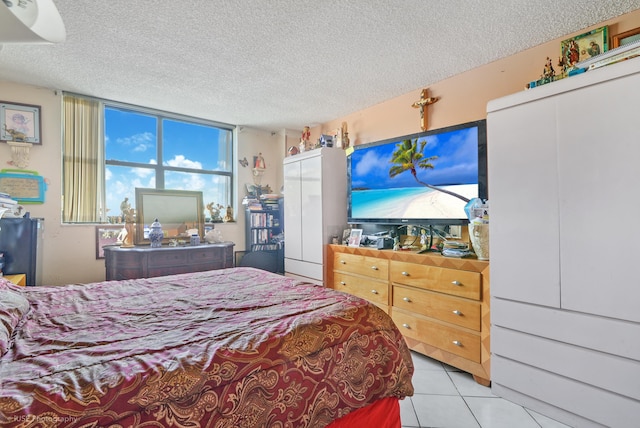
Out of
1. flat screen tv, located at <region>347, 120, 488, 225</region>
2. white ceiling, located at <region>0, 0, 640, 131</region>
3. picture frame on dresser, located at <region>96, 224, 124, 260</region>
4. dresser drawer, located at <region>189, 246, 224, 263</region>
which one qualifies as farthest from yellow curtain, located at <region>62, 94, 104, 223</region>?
flat screen tv, located at <region>347, 120, 488, 225</region>

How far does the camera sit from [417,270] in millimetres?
2479

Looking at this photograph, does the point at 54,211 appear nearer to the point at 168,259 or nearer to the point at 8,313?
the point at 168,259

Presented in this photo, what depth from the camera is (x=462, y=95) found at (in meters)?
2.78

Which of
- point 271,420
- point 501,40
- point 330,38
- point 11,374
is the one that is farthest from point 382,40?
point 11,374

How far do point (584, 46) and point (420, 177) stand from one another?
1399 millimetres

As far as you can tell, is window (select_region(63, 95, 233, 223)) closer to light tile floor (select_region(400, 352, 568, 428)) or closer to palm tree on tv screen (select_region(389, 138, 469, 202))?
palm tree on tv screen (select_region(389, 138, 469, 202))

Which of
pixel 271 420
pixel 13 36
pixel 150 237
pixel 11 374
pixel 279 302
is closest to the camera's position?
pixel 13 36

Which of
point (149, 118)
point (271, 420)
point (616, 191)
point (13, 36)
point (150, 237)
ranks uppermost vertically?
point (149, 118)

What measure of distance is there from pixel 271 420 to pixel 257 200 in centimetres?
359

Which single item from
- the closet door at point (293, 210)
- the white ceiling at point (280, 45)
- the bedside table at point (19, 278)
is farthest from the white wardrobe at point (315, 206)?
the bedside table at point (19, 278)

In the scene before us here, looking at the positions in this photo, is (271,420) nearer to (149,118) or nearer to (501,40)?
(501,40)

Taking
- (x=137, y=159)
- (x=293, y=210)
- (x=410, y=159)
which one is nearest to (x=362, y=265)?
(x=410, y=159)

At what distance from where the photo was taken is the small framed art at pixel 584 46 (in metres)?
2.04

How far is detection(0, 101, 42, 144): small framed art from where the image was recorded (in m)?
2.92
